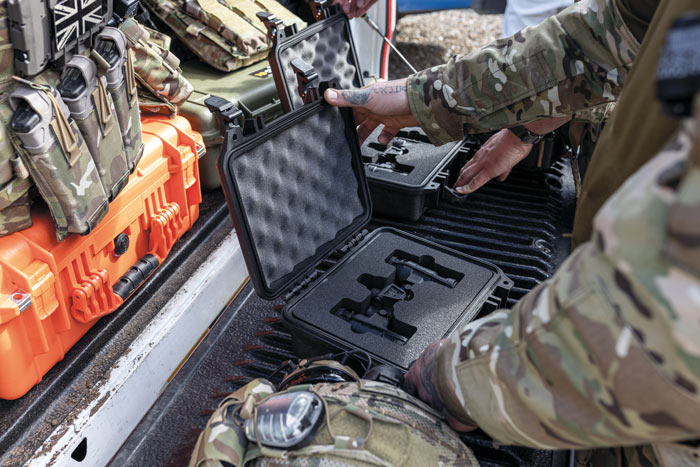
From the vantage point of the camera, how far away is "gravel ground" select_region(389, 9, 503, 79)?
430 cm

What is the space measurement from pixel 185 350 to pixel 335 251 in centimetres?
43

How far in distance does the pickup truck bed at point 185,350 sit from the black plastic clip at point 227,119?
1.55ft

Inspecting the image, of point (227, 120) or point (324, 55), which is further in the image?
point (324, 55)

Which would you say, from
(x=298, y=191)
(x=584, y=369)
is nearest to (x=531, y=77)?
(x=298, y=191)

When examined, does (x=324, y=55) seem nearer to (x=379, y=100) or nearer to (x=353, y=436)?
(x=379, y=100)

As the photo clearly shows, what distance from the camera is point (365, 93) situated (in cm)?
131

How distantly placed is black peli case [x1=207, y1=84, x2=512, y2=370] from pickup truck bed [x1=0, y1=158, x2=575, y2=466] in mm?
150

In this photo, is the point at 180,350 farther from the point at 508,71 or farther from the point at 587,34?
the point at 587,34

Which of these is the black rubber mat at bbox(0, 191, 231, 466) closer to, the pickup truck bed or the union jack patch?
the pickup truck bed

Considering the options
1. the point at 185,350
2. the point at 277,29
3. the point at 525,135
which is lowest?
the point at 185,350

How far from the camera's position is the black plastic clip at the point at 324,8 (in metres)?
1.65

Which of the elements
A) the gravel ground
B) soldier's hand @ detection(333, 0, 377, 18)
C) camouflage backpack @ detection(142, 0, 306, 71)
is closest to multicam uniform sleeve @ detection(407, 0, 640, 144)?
soldier's hand @ detection(333, 0, 377, 18)

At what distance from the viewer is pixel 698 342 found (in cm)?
52

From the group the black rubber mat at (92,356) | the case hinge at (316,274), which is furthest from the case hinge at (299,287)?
the black rubber mat at (92,356)
